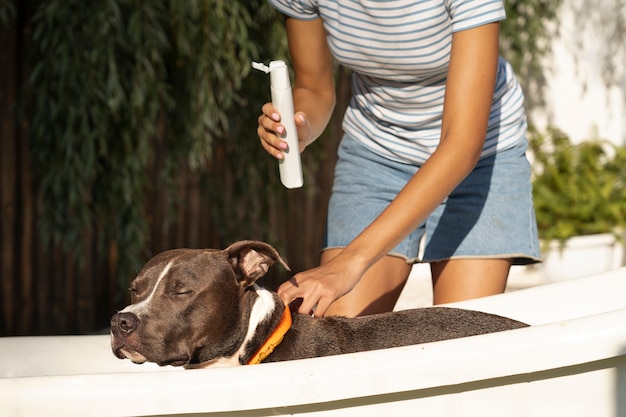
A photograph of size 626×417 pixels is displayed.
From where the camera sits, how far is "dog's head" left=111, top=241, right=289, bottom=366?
120 inches

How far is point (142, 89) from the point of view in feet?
19.0

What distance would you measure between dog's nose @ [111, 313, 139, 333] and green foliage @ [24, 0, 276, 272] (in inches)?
107

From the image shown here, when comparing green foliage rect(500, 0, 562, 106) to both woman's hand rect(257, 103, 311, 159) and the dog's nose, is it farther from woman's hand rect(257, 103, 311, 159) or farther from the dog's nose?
the dog's nose

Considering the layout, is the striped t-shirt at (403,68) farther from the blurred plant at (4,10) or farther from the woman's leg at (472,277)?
the blurred plant at (4,10)

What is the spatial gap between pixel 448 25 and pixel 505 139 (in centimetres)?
54

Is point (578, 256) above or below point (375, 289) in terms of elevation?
below

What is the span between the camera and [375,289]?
3.78 m

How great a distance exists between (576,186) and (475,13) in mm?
5547

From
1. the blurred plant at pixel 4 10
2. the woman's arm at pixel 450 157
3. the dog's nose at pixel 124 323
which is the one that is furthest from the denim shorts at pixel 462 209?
the blurred plant at pixel 4 10

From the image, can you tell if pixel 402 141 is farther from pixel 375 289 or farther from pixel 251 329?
pixel 251 329

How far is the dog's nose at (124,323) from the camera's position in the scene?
3018 mm

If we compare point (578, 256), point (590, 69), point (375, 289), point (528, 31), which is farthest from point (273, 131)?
point (590, 69)

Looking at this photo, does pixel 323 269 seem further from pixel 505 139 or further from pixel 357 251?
pixel 505 139

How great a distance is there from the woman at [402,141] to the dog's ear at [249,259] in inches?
10.2
